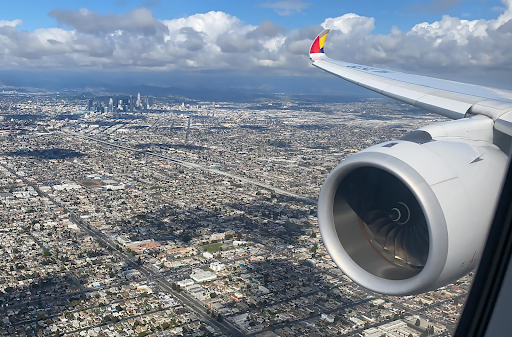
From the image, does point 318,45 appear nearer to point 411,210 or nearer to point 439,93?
point 439,93

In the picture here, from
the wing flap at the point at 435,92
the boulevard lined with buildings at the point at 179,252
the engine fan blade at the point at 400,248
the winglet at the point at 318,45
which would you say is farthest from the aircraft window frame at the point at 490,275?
the winglet at the point at 318,45

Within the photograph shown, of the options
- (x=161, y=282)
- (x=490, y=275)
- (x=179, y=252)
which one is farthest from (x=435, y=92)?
(x=179, y=252)

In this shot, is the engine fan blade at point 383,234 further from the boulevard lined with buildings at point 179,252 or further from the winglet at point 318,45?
the winglet at point 318,45

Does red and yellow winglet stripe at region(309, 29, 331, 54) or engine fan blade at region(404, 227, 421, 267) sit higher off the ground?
Answer: red and yellow winglet stripe at region(309, 29, 331, 54)

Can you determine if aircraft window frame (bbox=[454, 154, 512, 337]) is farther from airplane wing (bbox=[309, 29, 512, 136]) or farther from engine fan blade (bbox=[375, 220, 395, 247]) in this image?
airplane wing (bbox=[309, 29, 512, 136])

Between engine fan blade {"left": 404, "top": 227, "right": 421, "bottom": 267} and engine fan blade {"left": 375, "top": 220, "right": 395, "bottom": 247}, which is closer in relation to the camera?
engine fan blade {"left": 404, "top": 227, "right": 421, "bottom": 267}

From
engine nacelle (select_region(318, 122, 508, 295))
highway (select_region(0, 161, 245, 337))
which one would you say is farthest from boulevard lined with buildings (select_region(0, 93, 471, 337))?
engine nacelle (select_region(318, 122, 508, 295))

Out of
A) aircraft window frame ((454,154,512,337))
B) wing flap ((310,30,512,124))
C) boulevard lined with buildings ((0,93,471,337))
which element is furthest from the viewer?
boulevard lined with buildings ((0,93,471,337))
